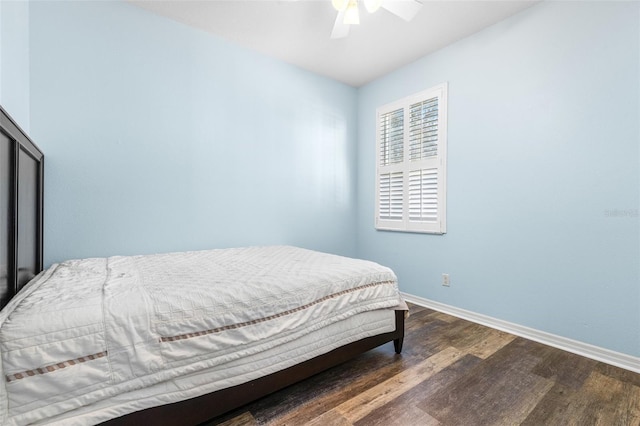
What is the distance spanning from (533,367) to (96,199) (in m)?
3.31

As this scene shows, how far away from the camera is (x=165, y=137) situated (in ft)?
8.08

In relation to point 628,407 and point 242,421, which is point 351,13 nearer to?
point 242,421

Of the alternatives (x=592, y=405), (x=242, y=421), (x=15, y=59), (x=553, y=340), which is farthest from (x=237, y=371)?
(x=553, y=340)

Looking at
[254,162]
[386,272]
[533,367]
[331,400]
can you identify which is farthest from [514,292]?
[254,162]

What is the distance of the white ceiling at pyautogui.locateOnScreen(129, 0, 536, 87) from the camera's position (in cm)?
226

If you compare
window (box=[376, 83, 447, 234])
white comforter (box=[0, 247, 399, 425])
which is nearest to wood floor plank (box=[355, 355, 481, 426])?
white comforter (box=[0, 247, 399, 425])

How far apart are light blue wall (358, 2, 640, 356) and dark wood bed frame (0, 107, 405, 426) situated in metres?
1.34

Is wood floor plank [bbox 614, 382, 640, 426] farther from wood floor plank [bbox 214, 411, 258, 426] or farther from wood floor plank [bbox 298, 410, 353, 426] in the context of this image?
wood floor plank [bbox 214, 411, 258, 426]

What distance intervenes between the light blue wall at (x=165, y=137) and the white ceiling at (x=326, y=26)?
18 cm

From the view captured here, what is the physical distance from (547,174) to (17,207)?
3.38 meters

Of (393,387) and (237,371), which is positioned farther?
(393,387)

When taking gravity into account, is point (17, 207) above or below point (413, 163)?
below

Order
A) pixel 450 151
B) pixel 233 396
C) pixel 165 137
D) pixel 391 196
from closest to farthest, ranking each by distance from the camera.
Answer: pixel 233 396, pixel 165 137, pixel 450 151, pixel 391 196

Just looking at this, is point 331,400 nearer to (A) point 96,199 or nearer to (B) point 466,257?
(B) point 466,257
